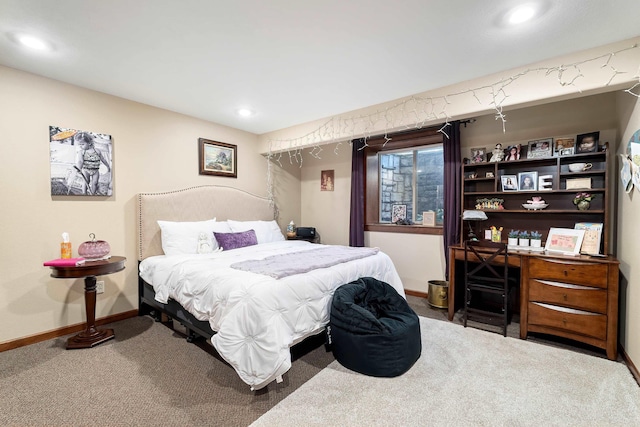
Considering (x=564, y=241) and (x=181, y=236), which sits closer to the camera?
(x=564, y=241)

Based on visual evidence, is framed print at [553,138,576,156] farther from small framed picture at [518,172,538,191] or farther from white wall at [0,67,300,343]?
white wall at [0,67,300,343]

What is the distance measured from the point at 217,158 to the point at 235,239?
1.28m

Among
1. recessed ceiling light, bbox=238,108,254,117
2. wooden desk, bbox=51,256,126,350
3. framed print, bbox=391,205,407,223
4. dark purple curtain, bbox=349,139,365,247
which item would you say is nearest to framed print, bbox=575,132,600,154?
framed print, bbox=391,205,407,223

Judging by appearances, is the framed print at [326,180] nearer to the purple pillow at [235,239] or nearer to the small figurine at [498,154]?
the purple pillow at [235,239]

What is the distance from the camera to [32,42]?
2.16 m

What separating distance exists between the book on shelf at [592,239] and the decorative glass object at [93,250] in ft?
14.7

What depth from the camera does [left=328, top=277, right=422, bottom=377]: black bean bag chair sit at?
2.12 meters

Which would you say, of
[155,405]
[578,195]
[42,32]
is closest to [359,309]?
[155,405]

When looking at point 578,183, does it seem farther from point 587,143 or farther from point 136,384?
point 136,384

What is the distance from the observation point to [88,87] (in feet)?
9.77

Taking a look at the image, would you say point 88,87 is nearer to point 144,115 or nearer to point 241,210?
point 144,115

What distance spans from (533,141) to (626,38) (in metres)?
1.18

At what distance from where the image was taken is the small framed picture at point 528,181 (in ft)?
10.2

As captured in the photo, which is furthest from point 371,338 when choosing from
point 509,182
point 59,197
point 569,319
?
point 59,197
